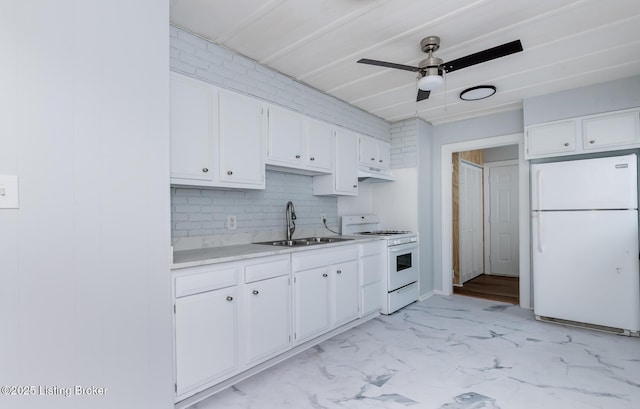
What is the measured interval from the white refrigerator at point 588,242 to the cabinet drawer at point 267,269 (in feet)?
8.89

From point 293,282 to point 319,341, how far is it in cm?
70

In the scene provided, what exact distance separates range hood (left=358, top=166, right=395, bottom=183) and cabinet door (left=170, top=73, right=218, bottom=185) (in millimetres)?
2027

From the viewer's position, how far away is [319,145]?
10.9 feet

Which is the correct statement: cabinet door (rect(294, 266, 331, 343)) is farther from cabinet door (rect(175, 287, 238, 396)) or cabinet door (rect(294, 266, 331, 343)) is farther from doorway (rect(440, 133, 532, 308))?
doorway (rect(440, 133, 532, 308))

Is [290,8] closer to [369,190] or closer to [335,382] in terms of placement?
[335,382]

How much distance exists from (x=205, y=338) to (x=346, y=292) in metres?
1.52

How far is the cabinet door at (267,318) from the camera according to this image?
2279mm

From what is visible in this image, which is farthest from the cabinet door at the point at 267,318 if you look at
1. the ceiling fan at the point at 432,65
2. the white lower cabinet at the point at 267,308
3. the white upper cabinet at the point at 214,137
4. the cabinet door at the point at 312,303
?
the ceiling fan at the point at 432,65

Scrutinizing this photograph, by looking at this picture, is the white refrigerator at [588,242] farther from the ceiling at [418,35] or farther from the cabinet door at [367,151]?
the cabinet door at [367,151]

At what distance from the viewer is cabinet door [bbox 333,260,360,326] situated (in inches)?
121

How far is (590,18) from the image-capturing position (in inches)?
85.9

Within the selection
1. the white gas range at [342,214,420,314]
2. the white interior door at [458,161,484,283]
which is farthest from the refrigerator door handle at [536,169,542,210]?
the white interior door at [458,161,484,283]

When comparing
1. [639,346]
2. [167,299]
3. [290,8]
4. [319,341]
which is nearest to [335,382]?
[319,341]

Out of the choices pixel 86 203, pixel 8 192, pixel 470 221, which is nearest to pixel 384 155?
pixel 470 221
